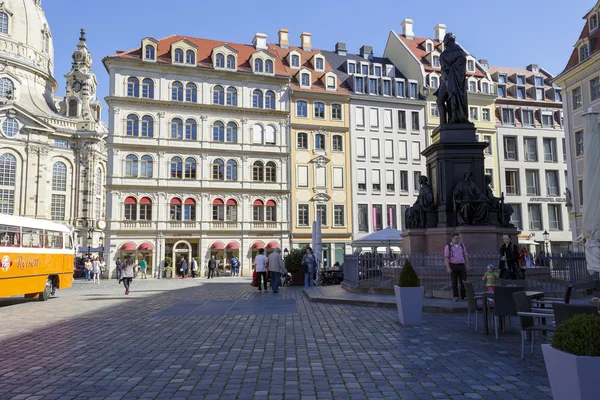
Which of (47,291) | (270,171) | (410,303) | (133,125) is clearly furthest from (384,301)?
(133,125)

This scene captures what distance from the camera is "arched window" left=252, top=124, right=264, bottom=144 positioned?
150 feet

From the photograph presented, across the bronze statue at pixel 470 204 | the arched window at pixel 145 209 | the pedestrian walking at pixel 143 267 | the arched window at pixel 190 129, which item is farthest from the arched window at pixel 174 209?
the bronze statue at pixel 470 204

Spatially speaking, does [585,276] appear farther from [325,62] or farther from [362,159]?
[325,62]

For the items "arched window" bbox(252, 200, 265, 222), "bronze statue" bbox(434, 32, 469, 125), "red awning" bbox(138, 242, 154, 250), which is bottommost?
"red awning" bbox(138, 242, 154, 250)

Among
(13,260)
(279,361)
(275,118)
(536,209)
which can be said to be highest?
(275,118)

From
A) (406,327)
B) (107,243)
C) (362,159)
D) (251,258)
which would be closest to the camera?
(406,327)

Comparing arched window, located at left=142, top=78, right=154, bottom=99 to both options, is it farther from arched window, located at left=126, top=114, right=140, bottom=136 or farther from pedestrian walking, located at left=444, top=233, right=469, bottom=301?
pedestrian walking, located at left=444, top=233, right=469, bottom=301

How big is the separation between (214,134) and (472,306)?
124 feet

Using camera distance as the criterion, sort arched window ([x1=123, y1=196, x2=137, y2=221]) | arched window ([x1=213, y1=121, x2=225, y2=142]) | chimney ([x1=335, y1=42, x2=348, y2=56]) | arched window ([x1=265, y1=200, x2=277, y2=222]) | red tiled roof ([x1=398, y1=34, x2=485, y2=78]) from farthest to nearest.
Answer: chimney ([x1=335, y1=42, x2=348, y2=56]), red tiled roof ([x1=398, y1=34, x2=485, y2=78]), arched window ([x1=265, y1=200, x2=277, y2=222]), arched window ([x1=213, y1=121, x2=225, y2=142]), arched window ([x1=123, y1=196, x2=137, y2=221])

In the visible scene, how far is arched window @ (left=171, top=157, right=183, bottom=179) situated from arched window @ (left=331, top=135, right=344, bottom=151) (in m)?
14.2

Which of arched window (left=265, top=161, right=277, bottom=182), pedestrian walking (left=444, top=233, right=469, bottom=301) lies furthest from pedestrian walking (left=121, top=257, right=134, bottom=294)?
arched window (left=265, top=161, right=277, bottom=182)

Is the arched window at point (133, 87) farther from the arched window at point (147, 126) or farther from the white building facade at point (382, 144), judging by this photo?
the white building facade at point (382, 144)

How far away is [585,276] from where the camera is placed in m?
15.2

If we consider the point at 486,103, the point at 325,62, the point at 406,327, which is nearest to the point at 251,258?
the point at 325,62
